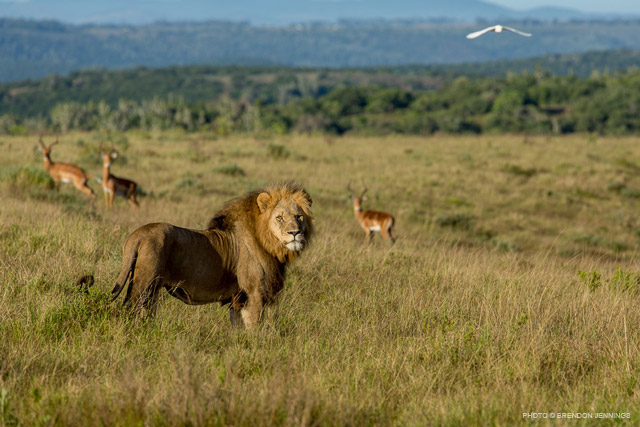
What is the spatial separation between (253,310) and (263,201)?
0.85 m

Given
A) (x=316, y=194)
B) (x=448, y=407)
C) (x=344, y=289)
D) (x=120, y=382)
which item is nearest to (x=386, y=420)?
(x=448, y=407)

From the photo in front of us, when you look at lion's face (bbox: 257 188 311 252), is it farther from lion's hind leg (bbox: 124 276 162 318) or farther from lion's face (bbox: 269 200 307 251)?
lion's hind leg (bbox: 124 276 162 318)

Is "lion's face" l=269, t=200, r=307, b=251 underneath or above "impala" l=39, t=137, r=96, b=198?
above

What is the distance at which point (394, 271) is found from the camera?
785 cm

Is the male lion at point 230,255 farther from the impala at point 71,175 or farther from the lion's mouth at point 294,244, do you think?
the impala at point 71,175

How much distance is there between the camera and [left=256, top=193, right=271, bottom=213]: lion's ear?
213 inches

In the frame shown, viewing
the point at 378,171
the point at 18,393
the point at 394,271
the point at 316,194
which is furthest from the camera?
the point at 378,171

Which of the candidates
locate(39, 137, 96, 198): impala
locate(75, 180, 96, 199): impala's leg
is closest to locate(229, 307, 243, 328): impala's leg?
locate(39, 137, 96, 198): impala

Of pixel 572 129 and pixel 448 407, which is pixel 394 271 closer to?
pixel 448 407

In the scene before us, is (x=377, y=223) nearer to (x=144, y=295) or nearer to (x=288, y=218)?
(x=288, y=218)

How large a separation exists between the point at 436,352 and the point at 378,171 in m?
18.3

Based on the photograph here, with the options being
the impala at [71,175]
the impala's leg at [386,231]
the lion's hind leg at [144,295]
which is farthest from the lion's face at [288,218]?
the impala at [71,175]

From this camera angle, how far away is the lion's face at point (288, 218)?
5164 millimetres

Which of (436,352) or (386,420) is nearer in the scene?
(386,420)
